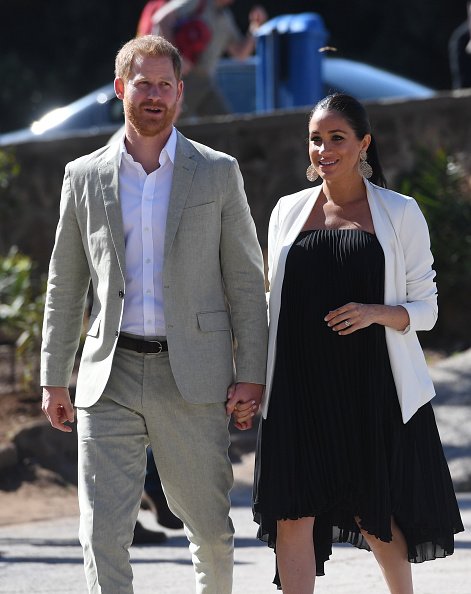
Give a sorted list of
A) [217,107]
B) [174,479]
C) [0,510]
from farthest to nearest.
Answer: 1. [217,107]
2. [0,510]
3. [174,479]

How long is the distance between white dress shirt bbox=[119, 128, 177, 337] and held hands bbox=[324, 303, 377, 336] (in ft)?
1.78

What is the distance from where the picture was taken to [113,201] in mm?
4262

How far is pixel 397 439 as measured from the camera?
433 cm

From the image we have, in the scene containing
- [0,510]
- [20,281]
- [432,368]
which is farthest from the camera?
[20,281]

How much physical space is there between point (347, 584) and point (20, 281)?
4814 mm

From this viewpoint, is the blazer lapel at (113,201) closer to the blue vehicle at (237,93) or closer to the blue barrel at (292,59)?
the blue barrel at (292,59)

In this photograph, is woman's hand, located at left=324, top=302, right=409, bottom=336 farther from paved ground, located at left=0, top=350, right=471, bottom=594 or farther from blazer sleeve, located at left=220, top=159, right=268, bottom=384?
paved ground, located at left=0, top=350, right=471, bottom=594

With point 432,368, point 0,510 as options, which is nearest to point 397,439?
point 0,510

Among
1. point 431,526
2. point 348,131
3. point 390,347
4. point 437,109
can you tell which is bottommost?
point 431,526

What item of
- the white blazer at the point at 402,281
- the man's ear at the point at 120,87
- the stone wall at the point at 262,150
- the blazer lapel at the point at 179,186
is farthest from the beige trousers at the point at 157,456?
the stone wall at the point at 262,150

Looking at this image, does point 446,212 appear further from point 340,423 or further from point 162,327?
point 162,327

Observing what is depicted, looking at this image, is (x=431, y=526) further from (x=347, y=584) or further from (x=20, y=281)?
(x=20, y=281)

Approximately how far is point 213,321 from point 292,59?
7.45 meters

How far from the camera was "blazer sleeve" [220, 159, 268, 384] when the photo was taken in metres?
4.31
